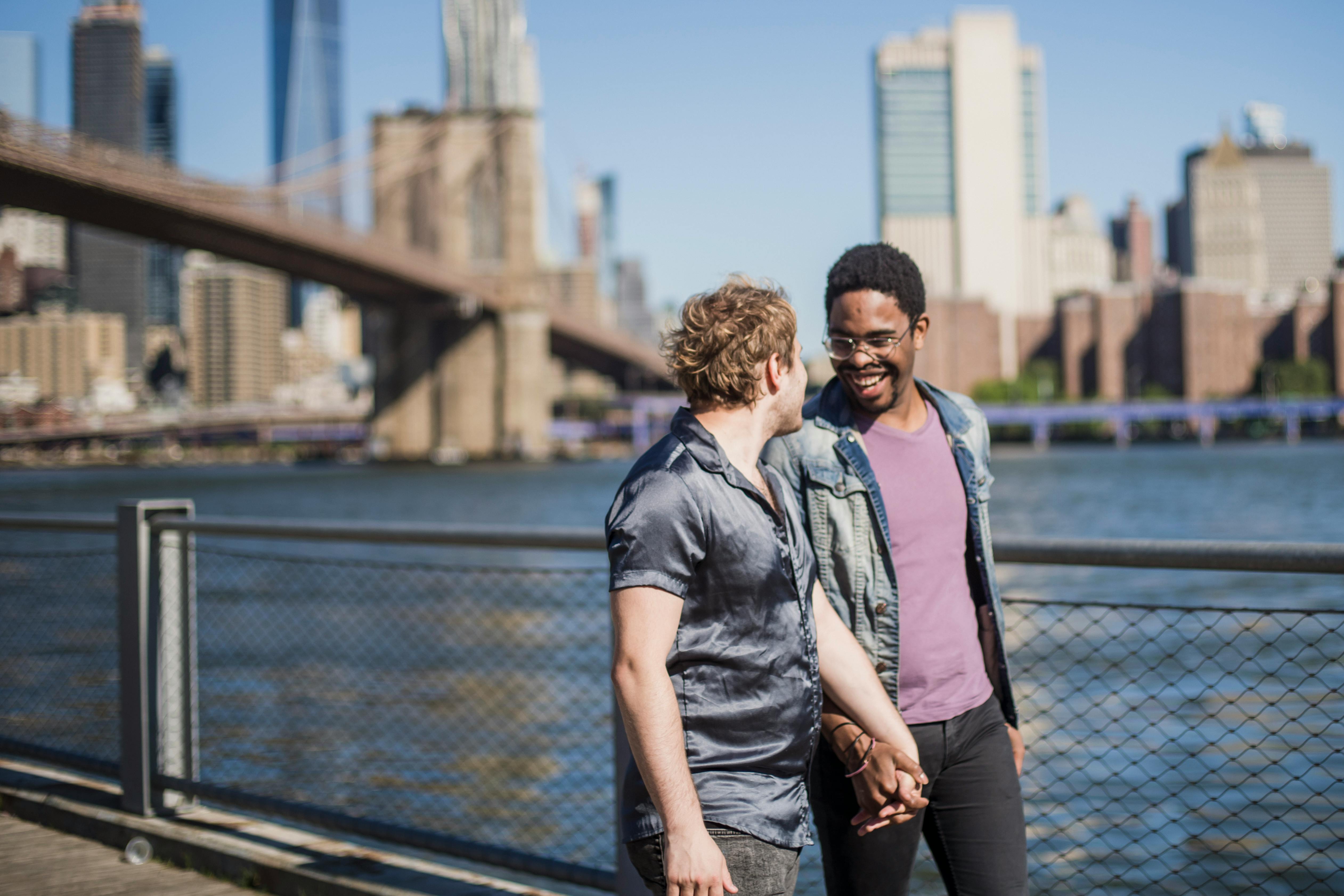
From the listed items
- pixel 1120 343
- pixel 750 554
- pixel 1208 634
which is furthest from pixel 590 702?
pixel 1120 343

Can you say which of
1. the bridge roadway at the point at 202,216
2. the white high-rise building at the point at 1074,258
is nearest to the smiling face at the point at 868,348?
the bridge roadway at the point at 202,216

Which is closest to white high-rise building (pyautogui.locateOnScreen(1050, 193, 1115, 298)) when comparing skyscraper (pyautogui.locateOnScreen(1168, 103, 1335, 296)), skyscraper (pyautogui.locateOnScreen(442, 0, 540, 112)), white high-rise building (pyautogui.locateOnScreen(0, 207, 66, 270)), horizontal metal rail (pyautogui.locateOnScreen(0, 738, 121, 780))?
skyscraper (pyautogui.locateOnScreen(1168, 103, 1335, 296))

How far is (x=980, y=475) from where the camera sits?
2.13 metres

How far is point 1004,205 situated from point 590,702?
141m

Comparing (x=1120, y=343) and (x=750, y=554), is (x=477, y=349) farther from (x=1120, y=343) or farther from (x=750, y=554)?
(x=1120, y=343)

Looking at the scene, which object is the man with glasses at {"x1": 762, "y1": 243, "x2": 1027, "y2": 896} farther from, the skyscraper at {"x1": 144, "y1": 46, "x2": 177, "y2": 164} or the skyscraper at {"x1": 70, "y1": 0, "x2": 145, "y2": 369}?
the skyscraper at {"x1": 144, "y1": 46, "x2": 177, "y2": 164}

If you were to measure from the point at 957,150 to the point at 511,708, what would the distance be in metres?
140

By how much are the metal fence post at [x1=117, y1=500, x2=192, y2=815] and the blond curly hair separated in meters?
2.24

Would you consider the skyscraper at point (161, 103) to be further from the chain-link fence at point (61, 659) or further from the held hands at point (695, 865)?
the held hands at point (695, 865)

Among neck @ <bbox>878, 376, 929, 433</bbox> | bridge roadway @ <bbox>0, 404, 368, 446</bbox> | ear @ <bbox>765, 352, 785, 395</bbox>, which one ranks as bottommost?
Result: neck @ <bbox>878, 376, 929, 433</bbox>

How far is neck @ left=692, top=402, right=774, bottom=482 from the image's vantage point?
1650 millimetres

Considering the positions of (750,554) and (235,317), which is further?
(235,317)

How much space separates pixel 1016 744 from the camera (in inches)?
84.6

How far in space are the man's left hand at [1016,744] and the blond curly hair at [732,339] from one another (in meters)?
0.85
